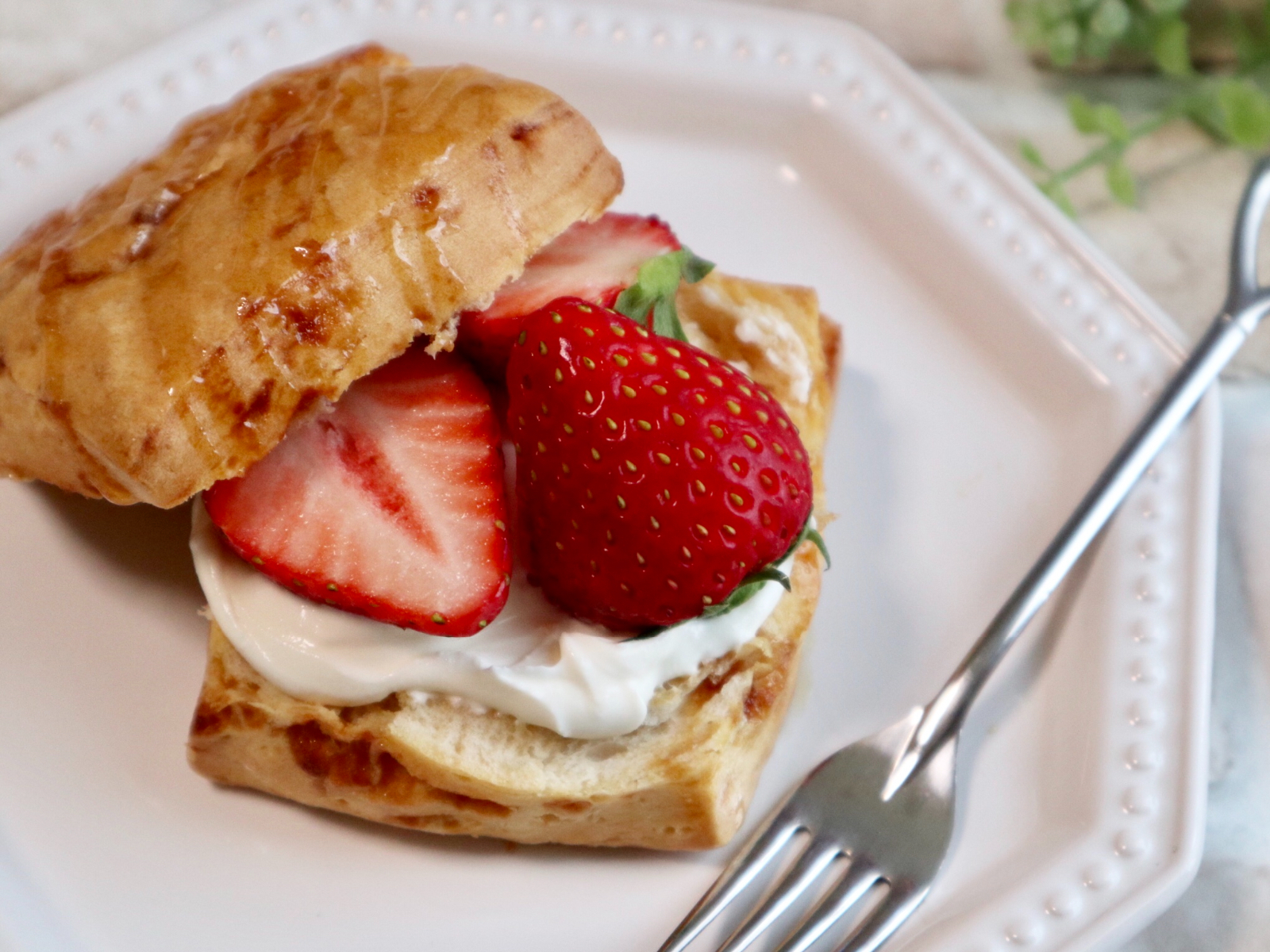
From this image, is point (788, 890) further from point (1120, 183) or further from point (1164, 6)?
point (1164, 6)

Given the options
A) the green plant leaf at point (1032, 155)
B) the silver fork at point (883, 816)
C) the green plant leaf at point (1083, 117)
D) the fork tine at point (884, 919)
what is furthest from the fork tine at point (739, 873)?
the green plant leaf at point (1083, 117)

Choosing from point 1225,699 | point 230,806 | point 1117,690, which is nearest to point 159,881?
point 230,806

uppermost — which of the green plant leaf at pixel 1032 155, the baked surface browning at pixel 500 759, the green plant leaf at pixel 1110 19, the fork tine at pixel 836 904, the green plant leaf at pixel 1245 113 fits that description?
the green plant leaf at pixel 1110 19


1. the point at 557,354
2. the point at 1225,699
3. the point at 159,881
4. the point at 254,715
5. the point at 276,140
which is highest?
the point at 276,140

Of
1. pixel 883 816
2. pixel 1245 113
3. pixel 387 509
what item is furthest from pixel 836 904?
pixel 1245 113

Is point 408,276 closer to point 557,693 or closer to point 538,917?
point 557,693

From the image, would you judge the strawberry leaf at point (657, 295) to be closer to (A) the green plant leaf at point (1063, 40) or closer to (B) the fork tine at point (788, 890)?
(B) the fork tine at point (788, 890)

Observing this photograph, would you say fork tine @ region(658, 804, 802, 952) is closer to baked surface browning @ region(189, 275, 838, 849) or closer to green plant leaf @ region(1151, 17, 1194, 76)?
baked surface browning @ region(189, 275, 838, 849)
